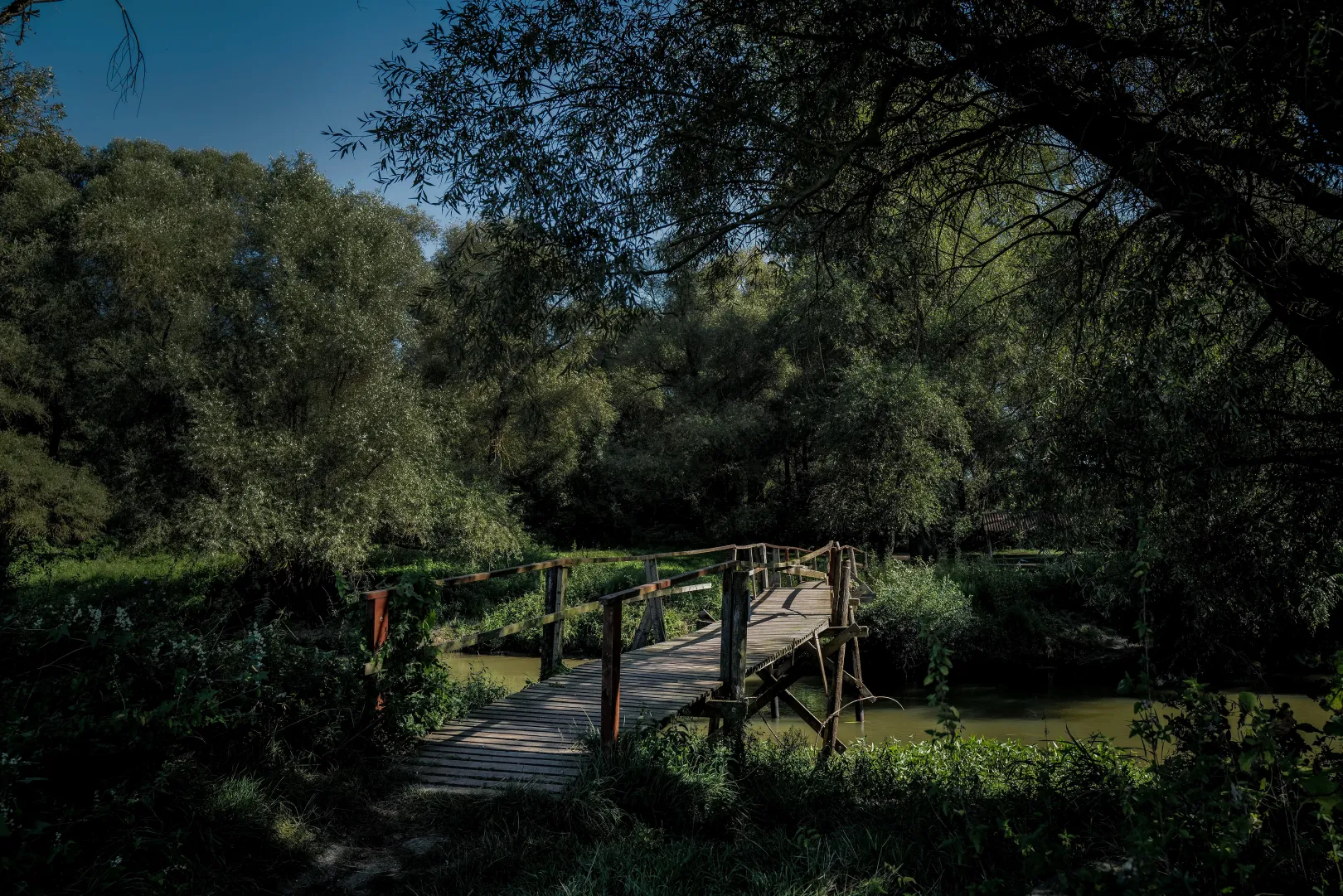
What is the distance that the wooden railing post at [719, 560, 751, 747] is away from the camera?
6.79 metres

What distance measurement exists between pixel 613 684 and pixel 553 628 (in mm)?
2664

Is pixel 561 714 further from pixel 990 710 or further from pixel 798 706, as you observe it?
pixel 990 710

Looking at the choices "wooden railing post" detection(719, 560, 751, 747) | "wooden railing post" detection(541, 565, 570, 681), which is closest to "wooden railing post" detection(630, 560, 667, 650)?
"wooden railing post" detection(541, 565, 570, 681)

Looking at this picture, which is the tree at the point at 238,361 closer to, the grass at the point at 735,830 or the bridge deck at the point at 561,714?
the bridge deck at the point at 561,714

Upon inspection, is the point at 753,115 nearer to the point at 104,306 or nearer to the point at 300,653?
the point at 300,653

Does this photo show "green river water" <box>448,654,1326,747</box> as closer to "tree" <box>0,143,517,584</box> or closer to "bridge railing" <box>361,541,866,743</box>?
"bridge railing" <box>361,541,866,743</box>

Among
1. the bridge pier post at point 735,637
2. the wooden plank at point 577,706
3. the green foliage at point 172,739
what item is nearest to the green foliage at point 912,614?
the wooden plank at point 577,706

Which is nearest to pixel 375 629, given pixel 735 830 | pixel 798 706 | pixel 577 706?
pixel 577 706

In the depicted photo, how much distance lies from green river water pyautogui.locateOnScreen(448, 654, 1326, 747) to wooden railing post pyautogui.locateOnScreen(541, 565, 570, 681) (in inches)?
154

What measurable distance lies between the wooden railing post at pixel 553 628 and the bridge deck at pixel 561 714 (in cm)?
21

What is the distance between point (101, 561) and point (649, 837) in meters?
22.1

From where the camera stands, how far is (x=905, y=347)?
2442cm

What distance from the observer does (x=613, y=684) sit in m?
5.50

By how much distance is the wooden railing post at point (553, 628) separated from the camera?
7.82 metres
